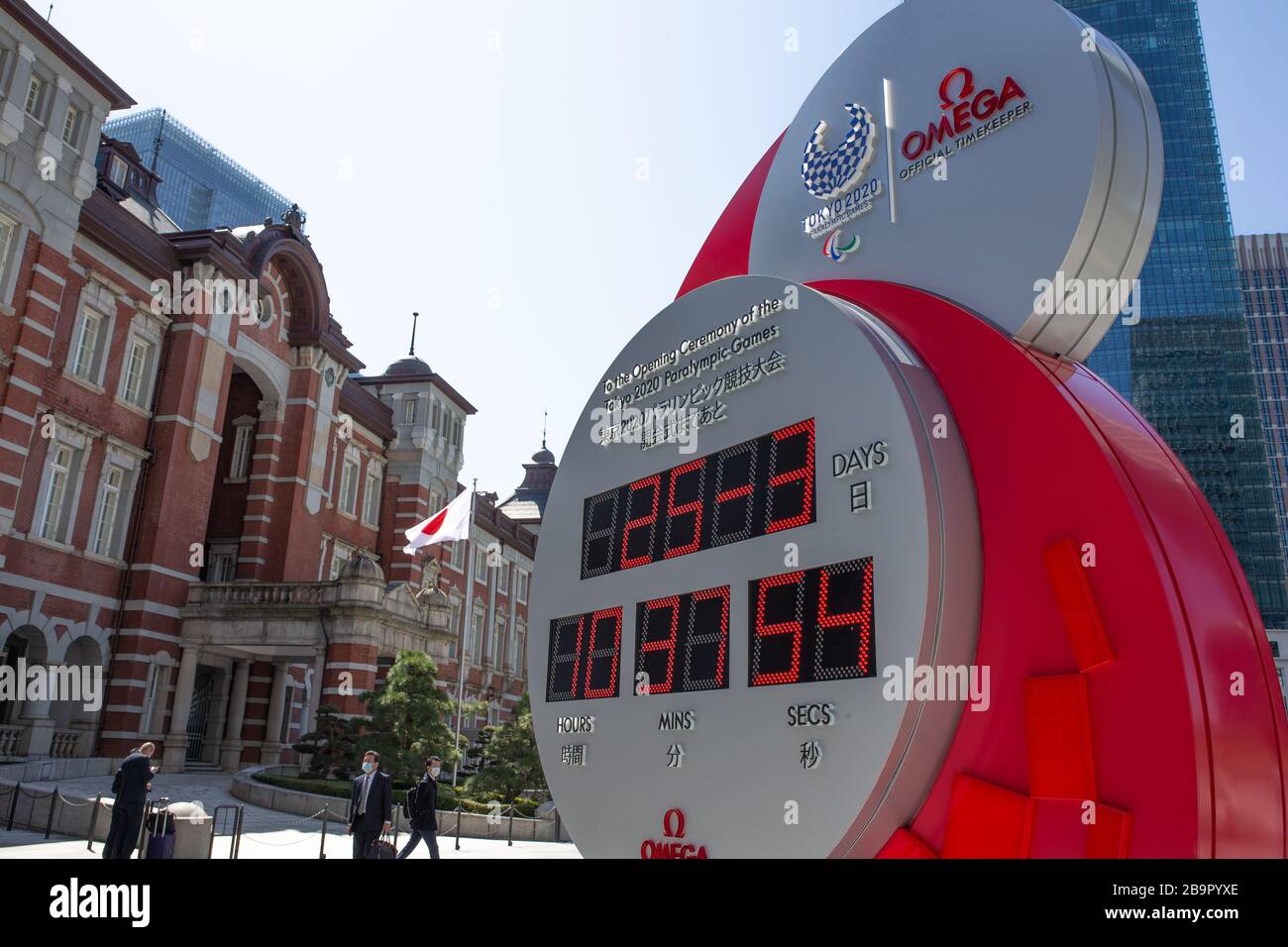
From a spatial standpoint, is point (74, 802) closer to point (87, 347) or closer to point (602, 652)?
point (602, 652)

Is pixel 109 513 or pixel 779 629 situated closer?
pixel 779 629

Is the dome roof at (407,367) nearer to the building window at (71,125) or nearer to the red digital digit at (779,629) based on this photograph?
the building window at (71,125)

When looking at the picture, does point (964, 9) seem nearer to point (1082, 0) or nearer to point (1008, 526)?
point (1008, 526)

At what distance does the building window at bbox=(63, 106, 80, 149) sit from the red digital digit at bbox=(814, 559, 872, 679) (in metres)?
25.1

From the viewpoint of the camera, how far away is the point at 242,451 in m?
32.8

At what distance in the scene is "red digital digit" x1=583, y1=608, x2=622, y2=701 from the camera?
7.53 metres

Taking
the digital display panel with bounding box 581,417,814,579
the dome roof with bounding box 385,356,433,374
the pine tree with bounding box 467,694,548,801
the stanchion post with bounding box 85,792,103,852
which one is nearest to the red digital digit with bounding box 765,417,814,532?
the digital display panel with bounding box 581,417,814,579

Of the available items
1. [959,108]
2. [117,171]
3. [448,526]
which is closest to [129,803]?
[959,108]

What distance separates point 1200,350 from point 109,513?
271 feet

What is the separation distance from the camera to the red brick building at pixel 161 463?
22.6m

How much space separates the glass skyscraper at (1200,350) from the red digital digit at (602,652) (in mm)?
81218

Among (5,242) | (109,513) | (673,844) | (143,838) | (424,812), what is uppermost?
(5,242)

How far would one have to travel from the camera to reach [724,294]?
24.2 feet

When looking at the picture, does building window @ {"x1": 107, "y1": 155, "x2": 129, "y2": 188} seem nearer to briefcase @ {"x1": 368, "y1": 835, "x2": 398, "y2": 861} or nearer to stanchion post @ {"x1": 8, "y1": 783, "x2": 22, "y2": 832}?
stanchion post @ {"x1": 8, "y1": 783, "x2": 22, "y2": 832}
